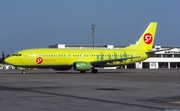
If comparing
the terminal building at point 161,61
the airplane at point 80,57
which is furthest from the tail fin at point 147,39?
the terminal building at point 161,61

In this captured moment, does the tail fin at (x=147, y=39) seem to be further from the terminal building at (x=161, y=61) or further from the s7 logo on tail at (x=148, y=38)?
the terminal building at (x=161, y=61)

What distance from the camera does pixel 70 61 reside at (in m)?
→ 56.6

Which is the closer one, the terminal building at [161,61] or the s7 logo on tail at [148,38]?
the s7 logo on tail at [148,38]

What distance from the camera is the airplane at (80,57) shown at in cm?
5412

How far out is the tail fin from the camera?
204 feet

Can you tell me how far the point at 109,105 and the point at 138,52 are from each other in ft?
156

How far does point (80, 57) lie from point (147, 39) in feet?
39.9

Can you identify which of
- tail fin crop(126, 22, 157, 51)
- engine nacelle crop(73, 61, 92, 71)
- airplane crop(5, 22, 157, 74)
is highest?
tail fin crop(126, 22, 157, 51)

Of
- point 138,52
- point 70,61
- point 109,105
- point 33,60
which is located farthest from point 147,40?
point 109,105

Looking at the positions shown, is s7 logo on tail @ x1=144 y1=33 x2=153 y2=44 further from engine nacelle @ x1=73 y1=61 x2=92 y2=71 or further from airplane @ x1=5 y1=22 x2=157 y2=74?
engine nacelle @ x1=73 y1=61 x2=92 y2=71

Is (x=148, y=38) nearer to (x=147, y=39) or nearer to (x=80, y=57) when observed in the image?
(x=147, y=39)

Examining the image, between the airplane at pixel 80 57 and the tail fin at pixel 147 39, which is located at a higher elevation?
the tail fin at pixel 147 39

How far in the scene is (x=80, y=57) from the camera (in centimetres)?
5759

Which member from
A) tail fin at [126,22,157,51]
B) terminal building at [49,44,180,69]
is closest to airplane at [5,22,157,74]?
tail fin at [126,22,157,51]
